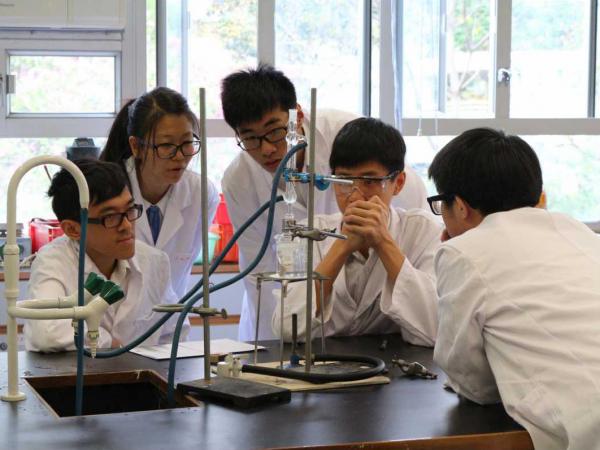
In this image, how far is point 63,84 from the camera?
3986mm

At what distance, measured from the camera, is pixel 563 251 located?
5.41 ft

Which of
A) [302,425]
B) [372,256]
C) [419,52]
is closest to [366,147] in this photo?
[372,256]

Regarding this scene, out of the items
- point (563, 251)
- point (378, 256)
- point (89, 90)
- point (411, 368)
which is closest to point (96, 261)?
point (378, 256)

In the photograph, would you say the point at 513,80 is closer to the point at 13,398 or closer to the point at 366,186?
the point at 366,186

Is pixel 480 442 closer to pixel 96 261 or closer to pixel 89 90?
pixel 96 261

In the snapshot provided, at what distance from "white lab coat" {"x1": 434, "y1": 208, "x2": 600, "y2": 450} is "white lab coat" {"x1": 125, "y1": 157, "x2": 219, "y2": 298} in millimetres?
1317

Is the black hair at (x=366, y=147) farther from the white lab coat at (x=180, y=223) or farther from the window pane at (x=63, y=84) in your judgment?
the window pane at (x=63, y=84)

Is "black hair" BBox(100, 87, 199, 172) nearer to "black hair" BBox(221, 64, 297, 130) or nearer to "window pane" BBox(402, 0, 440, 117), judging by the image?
"black hair" BBox(221, 64, 297, 130)

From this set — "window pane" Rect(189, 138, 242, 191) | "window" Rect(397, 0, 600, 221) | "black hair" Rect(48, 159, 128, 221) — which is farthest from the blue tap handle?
"window" Rect(397, 0, 600, 221)

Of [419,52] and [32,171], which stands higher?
[419,52]

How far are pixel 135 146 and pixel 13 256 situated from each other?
3.68 feet

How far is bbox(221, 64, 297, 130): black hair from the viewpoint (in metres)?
2.48

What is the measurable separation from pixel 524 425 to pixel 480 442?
0.10 m

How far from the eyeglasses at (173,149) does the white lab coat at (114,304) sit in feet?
0.87
